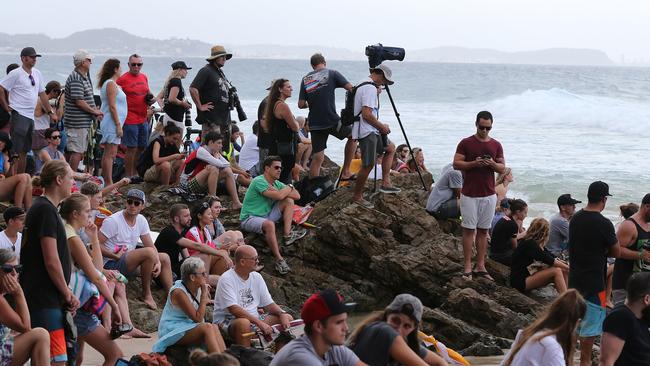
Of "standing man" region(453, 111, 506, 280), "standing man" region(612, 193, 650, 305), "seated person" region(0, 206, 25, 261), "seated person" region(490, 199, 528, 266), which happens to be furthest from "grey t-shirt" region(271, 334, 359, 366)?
"seated person" region(490, 199, 528, 266)

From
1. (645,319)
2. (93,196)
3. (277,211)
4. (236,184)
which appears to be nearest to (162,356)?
(93,196)

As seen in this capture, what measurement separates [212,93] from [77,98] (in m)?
1.79

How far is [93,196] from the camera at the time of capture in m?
9.84

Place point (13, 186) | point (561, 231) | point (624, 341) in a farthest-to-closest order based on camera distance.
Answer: point (561, 231) → point (13, 186) → point (624, 341)

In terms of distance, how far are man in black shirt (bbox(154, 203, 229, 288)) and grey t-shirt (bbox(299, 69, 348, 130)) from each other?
10.6 feet

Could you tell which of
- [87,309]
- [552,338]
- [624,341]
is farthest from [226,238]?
[552,338]

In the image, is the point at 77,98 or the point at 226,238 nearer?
the point at 226,238

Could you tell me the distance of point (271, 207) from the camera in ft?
40.1

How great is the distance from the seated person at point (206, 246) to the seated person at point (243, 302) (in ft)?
4.37

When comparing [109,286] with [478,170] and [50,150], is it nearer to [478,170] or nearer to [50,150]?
[478,170]

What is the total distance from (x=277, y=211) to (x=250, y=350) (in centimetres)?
433

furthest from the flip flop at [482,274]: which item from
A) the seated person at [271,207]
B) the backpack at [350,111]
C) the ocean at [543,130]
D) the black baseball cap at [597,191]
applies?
the ocean at [543,130]

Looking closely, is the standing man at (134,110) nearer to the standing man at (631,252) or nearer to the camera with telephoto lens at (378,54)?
the camera with telephoto lens at (378,54)

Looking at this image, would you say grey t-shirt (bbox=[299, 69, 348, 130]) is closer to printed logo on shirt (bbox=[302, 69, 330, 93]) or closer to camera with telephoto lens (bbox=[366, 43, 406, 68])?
printed logo on shirt (bbox=[302, 69, 330, 93])
